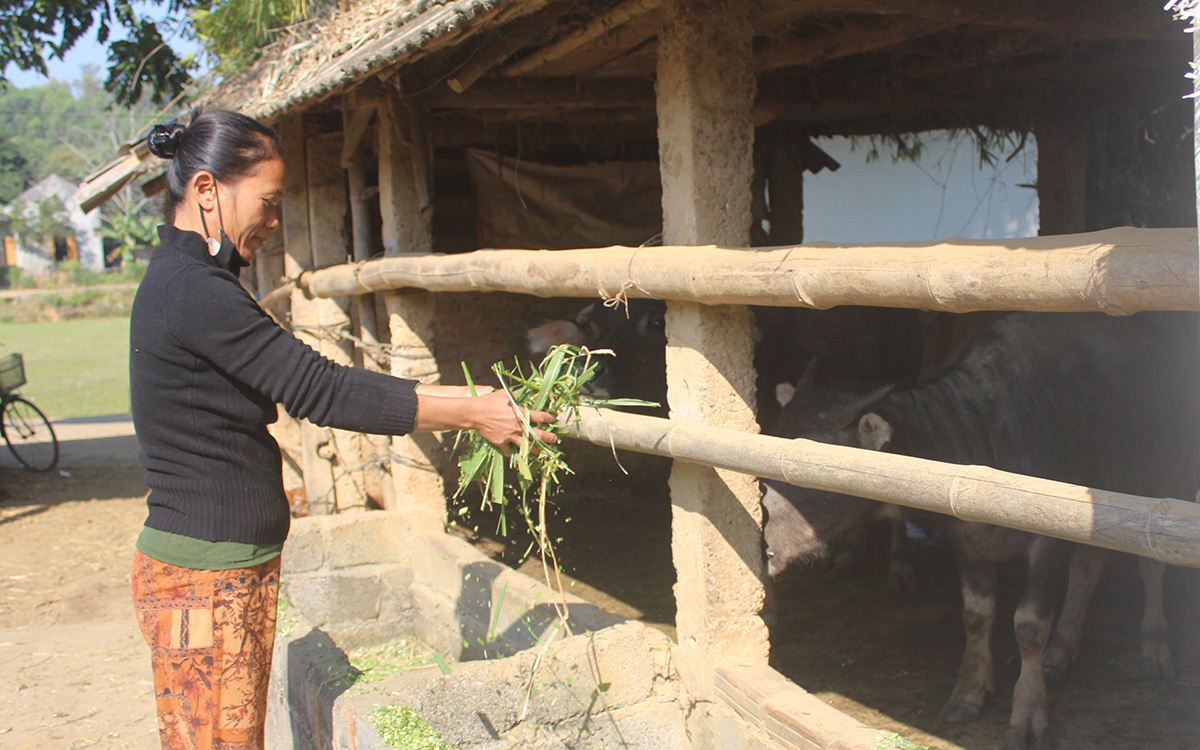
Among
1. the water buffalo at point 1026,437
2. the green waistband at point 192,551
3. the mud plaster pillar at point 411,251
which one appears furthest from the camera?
the mud plaster pillar at point 411,251

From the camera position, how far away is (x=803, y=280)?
2945mm

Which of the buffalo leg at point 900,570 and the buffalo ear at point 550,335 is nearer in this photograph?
the buffalo ear at point 550,335

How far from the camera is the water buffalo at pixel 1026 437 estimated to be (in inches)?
158

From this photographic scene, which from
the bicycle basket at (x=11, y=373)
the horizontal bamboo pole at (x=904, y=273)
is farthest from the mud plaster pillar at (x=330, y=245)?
the bicycle basket at (x=11, y=373)

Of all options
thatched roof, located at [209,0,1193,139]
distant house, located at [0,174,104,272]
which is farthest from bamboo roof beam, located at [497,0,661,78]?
distant house, located at [0,174,104,272]

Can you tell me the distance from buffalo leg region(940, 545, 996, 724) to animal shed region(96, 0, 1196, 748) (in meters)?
0.16

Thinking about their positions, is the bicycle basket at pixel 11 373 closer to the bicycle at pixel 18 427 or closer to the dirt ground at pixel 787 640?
the bicycle at pixel 18 427

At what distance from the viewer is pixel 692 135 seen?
3.56 metres

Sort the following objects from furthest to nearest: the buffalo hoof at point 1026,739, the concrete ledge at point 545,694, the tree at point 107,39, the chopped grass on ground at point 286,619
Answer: the tree at point 107,39, the chopped grass on ground at point 286,619, the buffalo hoof at point 1026,739, the concrete ledge at point 545,694

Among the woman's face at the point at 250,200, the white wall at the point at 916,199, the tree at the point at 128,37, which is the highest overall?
the tree at the point at 128,37

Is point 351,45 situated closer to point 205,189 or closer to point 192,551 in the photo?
point 205,189

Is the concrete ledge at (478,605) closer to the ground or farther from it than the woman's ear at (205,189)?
closer to the ground

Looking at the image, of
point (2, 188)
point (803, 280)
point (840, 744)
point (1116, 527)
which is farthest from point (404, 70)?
point (2, 188)

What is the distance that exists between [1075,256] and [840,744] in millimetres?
1603
